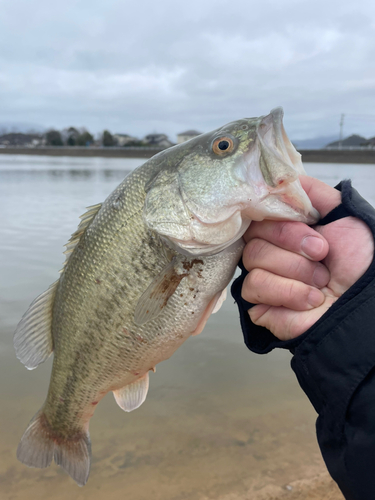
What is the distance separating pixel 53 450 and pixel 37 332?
0.80 m

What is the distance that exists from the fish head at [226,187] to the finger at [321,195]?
8 cm

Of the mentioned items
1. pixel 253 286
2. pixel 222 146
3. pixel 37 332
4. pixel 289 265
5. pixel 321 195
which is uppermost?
pixel 222 146

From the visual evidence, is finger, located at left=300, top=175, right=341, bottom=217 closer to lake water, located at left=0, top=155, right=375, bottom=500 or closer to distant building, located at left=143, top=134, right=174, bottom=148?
lake water, located at left=0, top=155, right=375, bottom=500

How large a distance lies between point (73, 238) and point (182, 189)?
29.6 inches

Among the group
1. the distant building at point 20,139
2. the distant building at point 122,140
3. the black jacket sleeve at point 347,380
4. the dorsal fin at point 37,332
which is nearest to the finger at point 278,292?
the black jacket sleeve at point 347,380

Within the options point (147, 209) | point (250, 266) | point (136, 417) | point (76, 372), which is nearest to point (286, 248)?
point (250, 266)

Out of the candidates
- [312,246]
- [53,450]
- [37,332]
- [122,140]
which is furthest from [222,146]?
[122,140]

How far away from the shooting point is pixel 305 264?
61.5 inches

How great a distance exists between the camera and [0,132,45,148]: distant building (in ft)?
298

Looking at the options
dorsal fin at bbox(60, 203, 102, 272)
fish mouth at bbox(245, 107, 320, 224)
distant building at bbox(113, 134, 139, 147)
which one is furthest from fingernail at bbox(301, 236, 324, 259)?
distant building at bbox(113, 134, 139, 147)

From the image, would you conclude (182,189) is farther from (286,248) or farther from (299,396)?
(299,396)

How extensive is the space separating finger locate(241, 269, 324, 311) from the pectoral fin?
1023 mm

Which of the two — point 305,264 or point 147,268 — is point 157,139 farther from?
point 305,264

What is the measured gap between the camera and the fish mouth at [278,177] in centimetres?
149
